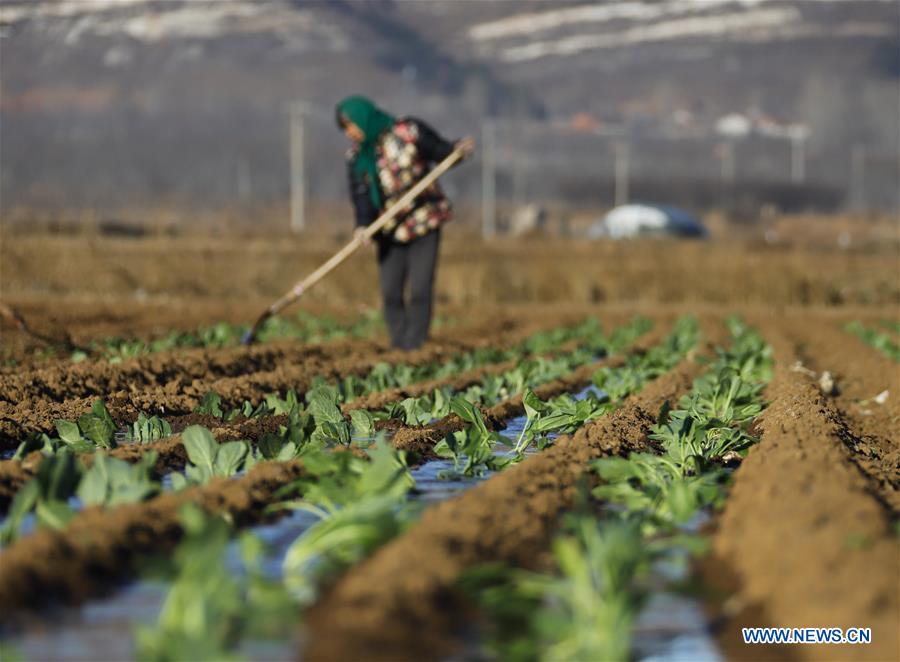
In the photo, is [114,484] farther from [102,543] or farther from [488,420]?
[488,420]

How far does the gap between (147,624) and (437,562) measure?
609mm

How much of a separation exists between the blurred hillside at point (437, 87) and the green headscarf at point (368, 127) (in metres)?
26.9

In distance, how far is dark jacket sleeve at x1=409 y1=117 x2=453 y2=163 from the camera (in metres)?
10.2

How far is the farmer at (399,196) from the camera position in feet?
33.6

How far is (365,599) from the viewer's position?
303 centimetres

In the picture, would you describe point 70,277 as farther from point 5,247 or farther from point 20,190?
point 20,190

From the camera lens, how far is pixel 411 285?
10.4 metres

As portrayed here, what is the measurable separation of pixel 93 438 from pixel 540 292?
18817 mm

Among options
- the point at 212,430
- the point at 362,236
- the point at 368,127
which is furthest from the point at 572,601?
the point at 368,127

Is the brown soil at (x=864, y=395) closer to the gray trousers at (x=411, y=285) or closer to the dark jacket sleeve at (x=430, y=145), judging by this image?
the gray trousers at (x=411, y=285)

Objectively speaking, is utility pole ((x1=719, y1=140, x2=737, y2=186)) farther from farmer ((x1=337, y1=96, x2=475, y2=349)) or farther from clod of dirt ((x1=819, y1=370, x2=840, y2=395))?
clod of dirt ((x1=819, y1=370, x2=840, y2=395))

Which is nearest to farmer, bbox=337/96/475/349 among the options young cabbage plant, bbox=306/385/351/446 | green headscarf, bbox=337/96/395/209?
green headscarf, bbox=337/96/395/209

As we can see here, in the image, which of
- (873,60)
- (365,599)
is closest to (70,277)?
(365,599)

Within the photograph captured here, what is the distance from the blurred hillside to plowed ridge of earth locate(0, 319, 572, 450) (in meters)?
27.6
